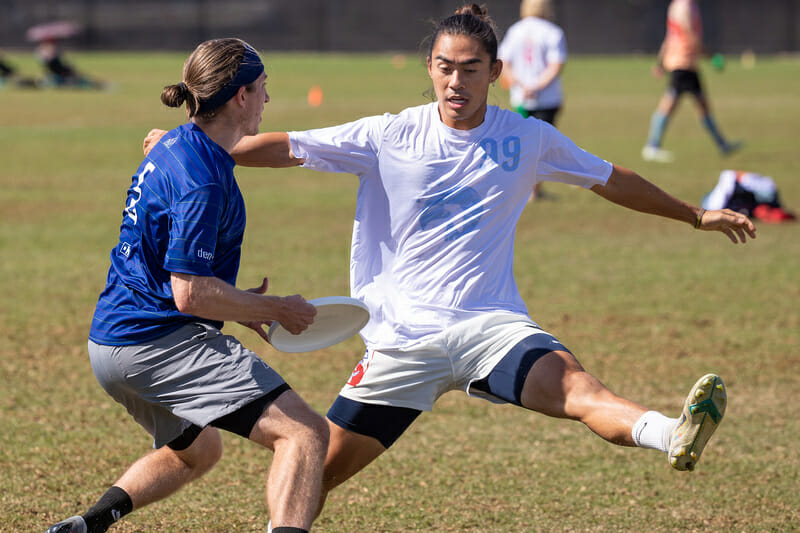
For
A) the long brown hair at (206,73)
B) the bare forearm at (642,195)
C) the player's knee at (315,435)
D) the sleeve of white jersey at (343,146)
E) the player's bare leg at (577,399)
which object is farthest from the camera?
the bare forearm at (642,195)

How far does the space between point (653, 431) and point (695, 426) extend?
153mm

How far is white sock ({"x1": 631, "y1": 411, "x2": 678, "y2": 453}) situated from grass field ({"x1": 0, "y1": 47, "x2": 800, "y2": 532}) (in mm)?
967

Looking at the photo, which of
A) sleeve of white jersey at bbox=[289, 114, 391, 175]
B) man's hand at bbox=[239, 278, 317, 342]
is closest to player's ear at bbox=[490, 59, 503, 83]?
sleeve of white jersey at bbox=[289, 114, 391, 175]

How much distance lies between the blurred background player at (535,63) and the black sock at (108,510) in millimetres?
9810

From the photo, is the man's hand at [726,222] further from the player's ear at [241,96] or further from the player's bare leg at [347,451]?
the player's ear at [241,96]

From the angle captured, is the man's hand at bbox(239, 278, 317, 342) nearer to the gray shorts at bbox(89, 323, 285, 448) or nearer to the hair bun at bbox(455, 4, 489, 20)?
the gray shorts at bbox(89, 323, 285, 448)

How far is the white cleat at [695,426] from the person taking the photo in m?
3.59

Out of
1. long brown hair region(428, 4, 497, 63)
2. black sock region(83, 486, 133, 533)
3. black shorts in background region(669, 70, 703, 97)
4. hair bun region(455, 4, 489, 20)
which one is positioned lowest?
black sock region(83, 486, 133, 533)

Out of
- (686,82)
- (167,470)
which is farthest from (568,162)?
(686,82)

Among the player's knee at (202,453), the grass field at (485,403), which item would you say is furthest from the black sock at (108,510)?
the grass field at (485,403)

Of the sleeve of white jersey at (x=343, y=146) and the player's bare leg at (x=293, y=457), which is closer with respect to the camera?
the player's bare leg at (x=293, y=457)

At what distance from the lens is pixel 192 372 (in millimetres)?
3617

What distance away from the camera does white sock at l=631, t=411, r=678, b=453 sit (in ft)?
12.0

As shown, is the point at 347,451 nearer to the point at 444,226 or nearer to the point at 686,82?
the point at 444,226
